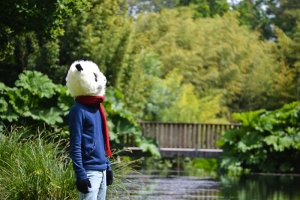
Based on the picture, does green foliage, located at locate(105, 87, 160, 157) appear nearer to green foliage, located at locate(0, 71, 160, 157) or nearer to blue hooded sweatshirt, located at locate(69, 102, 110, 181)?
green foliage, located at locate(0, 71, 160, 157)

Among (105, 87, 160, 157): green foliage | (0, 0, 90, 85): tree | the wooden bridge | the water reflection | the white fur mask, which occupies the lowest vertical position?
the water reflection

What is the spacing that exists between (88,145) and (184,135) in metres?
18.1

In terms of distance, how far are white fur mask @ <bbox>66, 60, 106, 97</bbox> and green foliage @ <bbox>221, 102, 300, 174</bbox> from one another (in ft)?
52.4

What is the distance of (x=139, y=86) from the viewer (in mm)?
27547

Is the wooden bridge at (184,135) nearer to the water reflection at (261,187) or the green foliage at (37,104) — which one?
the water reflection at (261,187)

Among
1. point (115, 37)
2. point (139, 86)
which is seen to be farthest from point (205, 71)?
point (115, 37)

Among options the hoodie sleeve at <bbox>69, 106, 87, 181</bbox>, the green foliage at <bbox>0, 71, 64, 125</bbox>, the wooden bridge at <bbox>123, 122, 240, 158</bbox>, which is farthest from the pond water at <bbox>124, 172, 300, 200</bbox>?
the hoodie sleeve at <bbox>69, 106, 87, 181</bbox>

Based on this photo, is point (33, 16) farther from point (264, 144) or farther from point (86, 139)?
point (264, 144)

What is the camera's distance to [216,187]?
17.8 metres

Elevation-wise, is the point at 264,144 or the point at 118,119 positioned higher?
the point at 118,119

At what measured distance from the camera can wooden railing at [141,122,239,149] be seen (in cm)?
2517

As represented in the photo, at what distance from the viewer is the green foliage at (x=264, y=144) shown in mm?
23237

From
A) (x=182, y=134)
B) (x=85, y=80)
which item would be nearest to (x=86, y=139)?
(x=85, y=80)

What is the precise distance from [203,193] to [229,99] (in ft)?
73.4
